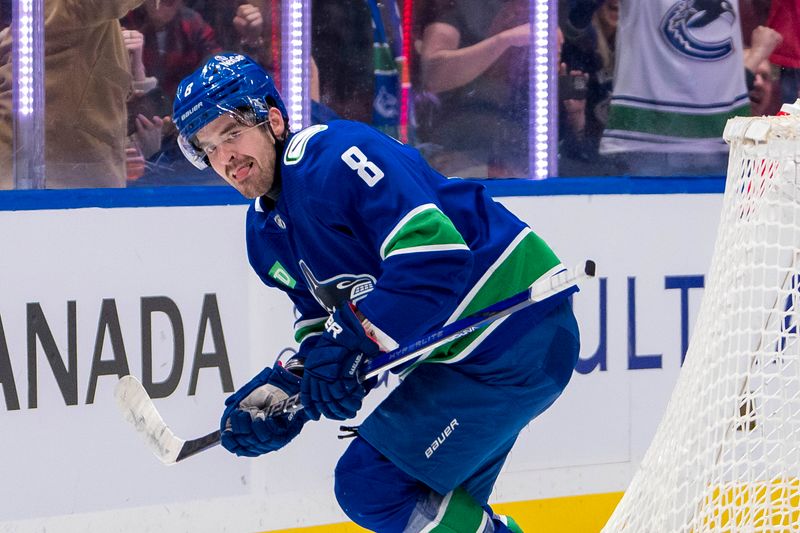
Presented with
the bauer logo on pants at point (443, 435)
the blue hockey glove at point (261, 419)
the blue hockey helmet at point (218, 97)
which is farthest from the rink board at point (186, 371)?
the bauer logo on pants at point (443, 435)

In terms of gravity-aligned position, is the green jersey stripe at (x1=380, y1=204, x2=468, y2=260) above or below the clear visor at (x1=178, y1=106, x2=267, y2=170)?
below

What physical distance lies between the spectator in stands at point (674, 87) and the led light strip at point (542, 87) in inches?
7.3

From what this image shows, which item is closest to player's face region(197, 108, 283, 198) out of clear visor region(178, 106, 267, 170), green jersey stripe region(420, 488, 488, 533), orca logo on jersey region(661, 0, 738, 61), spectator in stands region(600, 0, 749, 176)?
clear visor region(178, 106, 267, 170)

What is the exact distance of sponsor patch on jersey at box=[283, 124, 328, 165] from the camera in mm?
2301

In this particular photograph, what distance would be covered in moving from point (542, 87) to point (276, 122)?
1.52m

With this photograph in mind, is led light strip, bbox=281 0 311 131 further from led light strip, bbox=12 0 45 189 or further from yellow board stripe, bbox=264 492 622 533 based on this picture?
yellow board stripe, bbox=264 492 622 533

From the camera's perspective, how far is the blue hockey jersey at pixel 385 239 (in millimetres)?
2182

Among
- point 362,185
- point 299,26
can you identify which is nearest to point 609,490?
point 299,26

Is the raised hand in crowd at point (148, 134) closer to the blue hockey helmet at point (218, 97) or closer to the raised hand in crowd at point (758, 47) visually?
the blue hockey helmet at point (218, 97)

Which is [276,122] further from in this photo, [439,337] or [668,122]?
[668,122]

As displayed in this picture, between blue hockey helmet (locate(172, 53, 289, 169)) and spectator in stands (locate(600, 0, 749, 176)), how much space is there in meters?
1.68

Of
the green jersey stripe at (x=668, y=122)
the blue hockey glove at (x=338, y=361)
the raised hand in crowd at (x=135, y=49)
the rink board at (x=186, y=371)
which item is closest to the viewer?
the blue hockey glove at (x=338, y=361)

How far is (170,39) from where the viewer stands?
330cm

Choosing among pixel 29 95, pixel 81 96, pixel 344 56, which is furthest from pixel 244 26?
pixel 29 95
